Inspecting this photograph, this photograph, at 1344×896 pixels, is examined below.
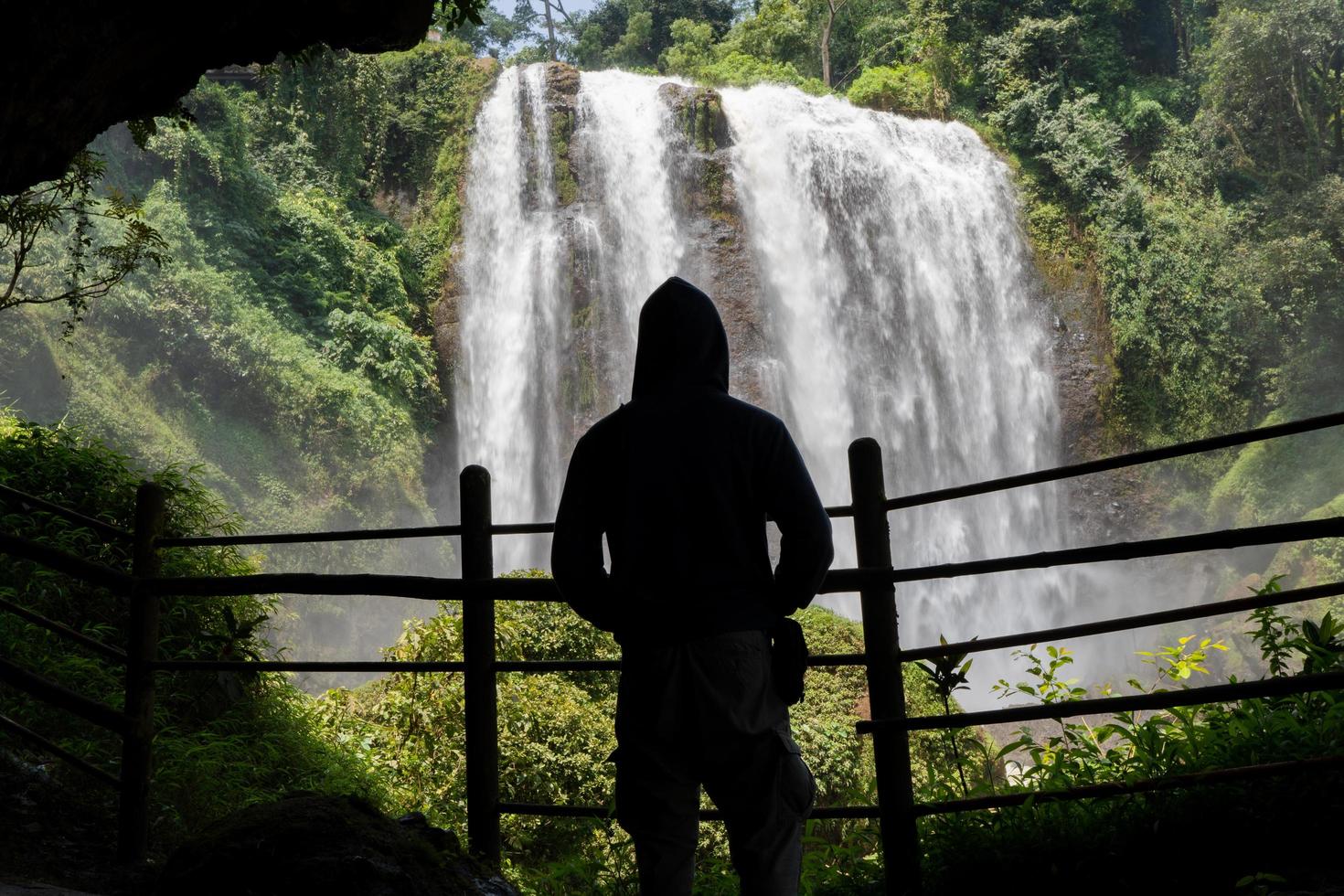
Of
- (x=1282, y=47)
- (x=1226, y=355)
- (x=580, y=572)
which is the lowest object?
(x=580, y=572)

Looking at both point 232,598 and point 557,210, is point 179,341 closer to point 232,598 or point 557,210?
point 557,210

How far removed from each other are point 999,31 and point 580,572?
2385cm

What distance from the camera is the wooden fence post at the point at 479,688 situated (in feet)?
10.9

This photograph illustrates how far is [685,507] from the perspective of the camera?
214 centimetres

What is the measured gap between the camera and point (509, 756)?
20.1ft

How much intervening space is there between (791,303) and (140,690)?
14714 mm

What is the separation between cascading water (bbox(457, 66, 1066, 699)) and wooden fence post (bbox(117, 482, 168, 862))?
12514 mm

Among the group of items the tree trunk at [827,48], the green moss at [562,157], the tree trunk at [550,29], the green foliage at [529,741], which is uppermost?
the tree trunk at [550,29]

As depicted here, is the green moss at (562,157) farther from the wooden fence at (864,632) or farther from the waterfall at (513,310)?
the wooden fence at (864,632)

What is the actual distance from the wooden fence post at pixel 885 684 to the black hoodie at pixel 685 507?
2.58ft

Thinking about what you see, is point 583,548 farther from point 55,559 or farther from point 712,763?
point 55,559

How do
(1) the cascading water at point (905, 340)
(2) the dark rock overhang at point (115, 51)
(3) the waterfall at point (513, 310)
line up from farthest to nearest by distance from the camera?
(1) the cascading water at point (905, 340)
(3) the waterfall at point (513, 310)
(2) the dark rock overhang at point (115, 51)

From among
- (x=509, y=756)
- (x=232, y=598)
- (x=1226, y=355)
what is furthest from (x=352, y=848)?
(x=1226, y=355)

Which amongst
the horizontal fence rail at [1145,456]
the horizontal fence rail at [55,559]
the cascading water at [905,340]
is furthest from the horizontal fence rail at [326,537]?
the cascading water at [905,340]
